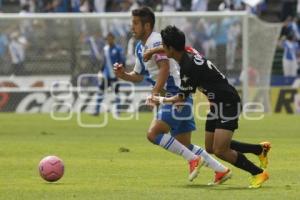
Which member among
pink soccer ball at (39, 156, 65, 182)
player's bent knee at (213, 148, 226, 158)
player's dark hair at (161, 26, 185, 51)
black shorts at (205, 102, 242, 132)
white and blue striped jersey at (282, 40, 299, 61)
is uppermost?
player's dark hair at (161, 26, 185, 51)

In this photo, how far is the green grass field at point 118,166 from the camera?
39.3 feet

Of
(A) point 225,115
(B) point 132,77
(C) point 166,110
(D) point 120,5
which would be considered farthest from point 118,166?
(D) point 120,5

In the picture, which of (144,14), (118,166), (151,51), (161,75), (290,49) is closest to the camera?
(161,75)

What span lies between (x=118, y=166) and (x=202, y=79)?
3820 millimetres

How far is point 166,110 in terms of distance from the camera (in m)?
13.2

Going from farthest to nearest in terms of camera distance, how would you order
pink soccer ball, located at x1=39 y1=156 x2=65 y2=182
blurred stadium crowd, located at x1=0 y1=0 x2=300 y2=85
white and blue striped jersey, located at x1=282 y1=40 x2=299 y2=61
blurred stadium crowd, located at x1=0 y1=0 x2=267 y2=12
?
1. blurred stadium crowd, located at x1=0 y1=0 x2=267 y2=12
2. white and blue striped jersey, located at x1=282 y1=40 x2=299 y2=61
3. blurred stadium crowd, located at x1=0 y1=0 x2=300 y2=85
4. pink soccer ball, located at x1=39 y1=156 x2=65 y2=182

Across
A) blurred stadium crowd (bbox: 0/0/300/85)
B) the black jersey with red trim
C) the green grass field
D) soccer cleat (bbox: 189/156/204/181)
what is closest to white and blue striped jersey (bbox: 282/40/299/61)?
blurred stadium crowd (bbox: 0/0/300/85)

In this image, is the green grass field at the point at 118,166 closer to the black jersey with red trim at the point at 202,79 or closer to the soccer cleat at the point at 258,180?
the soccer cleat at the point at 258,180

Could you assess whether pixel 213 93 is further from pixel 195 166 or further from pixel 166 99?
pixel 195 166

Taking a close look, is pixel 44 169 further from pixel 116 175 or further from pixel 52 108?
pixel 52 108

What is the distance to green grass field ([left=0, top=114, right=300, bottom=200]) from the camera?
12.0 m

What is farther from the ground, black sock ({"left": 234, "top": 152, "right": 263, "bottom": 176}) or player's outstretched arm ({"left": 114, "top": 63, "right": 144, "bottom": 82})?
player's outstretched arm ({"left": 114, "top": 63, "right": 144, "bottom": 82})

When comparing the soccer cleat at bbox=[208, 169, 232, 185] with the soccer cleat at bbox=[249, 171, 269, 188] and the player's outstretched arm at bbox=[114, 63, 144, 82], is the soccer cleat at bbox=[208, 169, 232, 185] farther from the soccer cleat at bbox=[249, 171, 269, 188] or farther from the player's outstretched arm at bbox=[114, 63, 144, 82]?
the player's outstretched arm at bbox=[114, 63, 144, 82]

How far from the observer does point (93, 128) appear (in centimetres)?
2661
